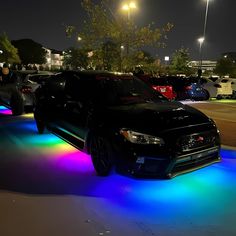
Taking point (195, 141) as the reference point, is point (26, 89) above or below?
below

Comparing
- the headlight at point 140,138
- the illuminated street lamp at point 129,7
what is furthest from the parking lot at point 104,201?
the illuminated street lamp at point 129,7

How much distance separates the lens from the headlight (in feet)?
18.0

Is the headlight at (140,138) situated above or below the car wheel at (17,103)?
above

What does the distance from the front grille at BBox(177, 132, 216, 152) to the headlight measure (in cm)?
29

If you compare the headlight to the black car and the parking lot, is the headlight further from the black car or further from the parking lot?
the parking lot

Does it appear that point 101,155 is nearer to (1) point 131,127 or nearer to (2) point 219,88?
(1) point 131,127

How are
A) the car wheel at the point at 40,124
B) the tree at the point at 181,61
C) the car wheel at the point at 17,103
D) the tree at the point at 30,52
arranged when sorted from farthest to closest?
the tree at the point at 30,52, the tree at the point at 181,61, the car wheel at the point at 17,103, the car wheel at the point at 40,124

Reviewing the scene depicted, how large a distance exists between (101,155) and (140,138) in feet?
2.71

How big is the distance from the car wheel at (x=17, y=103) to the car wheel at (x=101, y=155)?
24.9 feet

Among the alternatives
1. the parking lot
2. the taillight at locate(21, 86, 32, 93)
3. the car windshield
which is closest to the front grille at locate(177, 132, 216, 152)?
the parking lot

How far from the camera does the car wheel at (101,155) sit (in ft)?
19.4

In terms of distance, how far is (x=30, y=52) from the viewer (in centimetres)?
12131

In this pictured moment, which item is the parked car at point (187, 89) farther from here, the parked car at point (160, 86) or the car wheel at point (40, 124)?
the car wheel at point (40, 124)

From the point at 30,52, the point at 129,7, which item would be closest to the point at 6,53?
the point at 30,52
